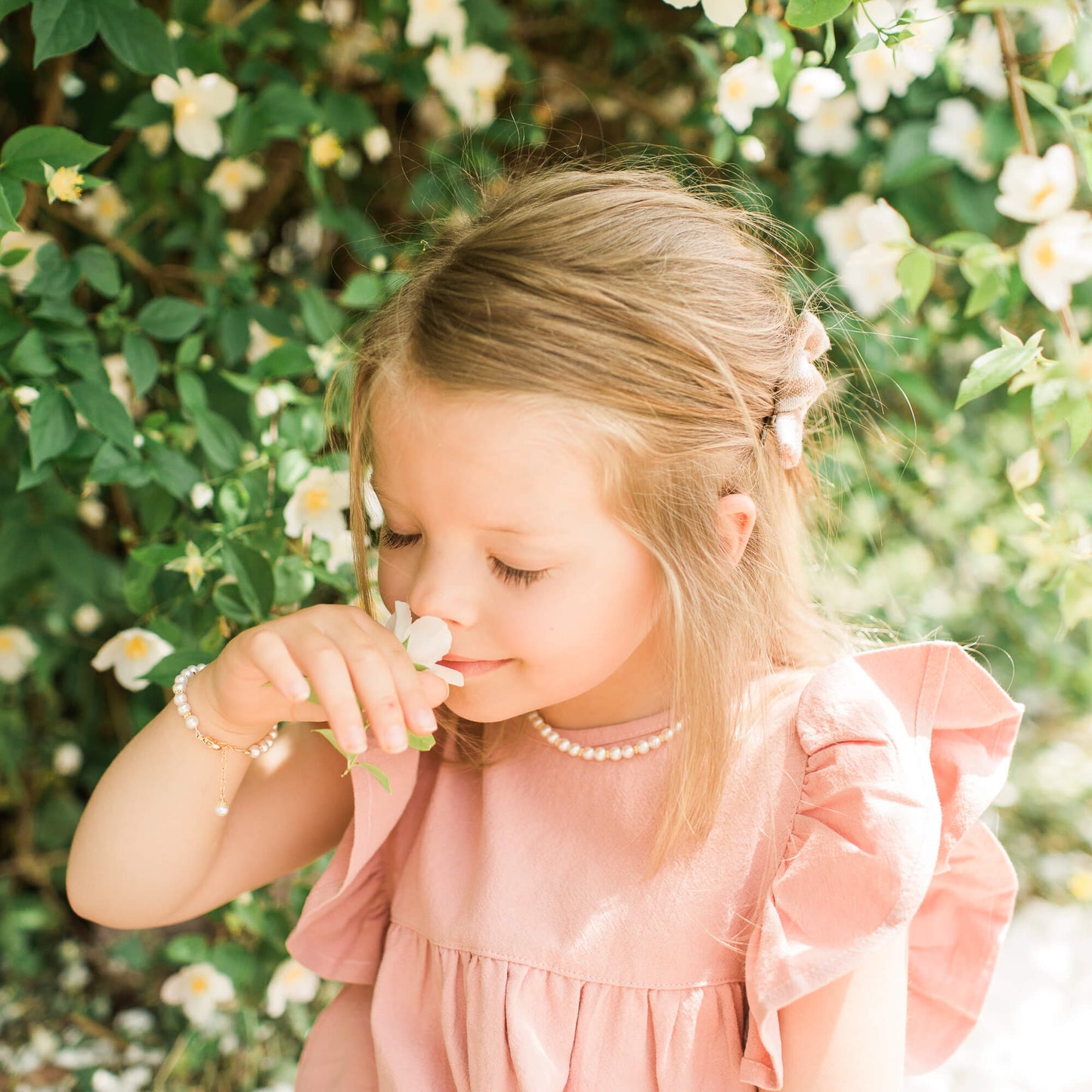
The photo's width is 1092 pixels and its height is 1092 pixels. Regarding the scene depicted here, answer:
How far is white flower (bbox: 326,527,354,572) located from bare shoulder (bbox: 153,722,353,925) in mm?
186

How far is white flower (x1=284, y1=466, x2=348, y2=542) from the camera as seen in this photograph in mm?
1189

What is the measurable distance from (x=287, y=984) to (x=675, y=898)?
738 mm

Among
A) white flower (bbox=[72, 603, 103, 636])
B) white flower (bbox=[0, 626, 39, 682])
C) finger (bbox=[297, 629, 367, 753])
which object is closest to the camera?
finger (bbox=[297, 629, 367, 753])

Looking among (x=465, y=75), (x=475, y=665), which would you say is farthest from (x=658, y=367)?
(x=465, y=75)

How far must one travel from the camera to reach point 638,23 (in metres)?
1.83

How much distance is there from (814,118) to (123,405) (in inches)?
42.4

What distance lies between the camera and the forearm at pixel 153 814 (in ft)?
3.20

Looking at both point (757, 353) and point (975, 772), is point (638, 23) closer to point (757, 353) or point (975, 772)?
point (757, 353)

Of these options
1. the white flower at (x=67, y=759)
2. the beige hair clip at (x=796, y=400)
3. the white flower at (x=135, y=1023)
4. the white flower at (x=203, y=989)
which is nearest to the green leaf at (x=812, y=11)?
the beige hair clip at (x=796, y=400)

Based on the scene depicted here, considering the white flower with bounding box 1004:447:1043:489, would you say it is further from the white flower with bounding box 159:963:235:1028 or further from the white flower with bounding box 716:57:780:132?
the white flower with bounding box 159:963:235:1028

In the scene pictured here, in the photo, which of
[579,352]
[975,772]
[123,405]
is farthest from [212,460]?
[975,772]

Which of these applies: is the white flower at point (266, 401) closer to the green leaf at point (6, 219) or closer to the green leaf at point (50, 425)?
the green leaf at point (50, 425)

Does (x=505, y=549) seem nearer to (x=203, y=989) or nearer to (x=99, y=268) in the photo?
(x=99, y=268)

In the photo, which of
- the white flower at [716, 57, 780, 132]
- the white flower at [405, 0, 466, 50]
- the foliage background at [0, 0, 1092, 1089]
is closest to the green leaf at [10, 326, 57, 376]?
the foliage background at [0, 0, 1092, 1089]
